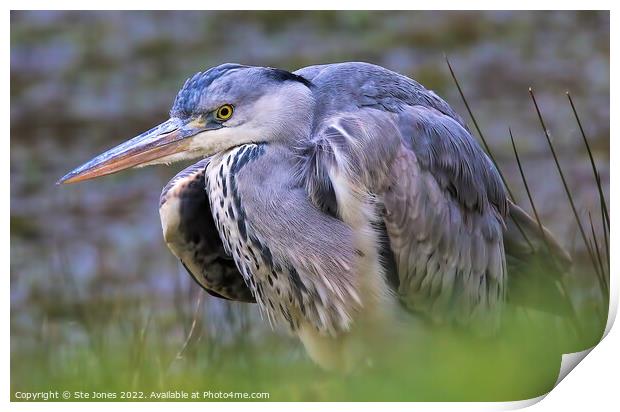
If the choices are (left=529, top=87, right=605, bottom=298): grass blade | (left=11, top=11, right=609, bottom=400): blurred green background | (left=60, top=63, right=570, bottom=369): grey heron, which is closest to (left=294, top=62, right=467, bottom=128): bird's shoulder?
Result: (left=60, top=63, right=570, bottom=369): grey heron

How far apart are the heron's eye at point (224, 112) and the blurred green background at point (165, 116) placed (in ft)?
0.92

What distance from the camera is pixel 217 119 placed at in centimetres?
323

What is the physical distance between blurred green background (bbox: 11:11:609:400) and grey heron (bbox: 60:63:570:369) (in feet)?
0.38

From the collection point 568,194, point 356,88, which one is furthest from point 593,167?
point 356,88

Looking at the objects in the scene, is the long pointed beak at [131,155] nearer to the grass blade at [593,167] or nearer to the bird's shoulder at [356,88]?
the bird's shoulder at [356,88]

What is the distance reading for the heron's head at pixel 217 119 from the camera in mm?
3203

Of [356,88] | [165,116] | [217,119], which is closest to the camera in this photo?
[217,119]

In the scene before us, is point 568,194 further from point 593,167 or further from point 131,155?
point 131,155

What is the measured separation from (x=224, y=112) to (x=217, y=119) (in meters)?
0.02

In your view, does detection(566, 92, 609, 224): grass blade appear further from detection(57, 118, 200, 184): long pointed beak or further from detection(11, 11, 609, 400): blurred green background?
detection(57, 118, 200, 184): long pointed beak

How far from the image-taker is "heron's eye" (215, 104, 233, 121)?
10.6 feet

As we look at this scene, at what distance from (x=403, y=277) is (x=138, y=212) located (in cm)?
91

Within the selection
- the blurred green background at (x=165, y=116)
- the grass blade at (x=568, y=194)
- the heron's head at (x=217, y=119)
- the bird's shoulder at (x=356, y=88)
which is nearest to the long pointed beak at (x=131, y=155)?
the heron's head at (x=217, y=119)
